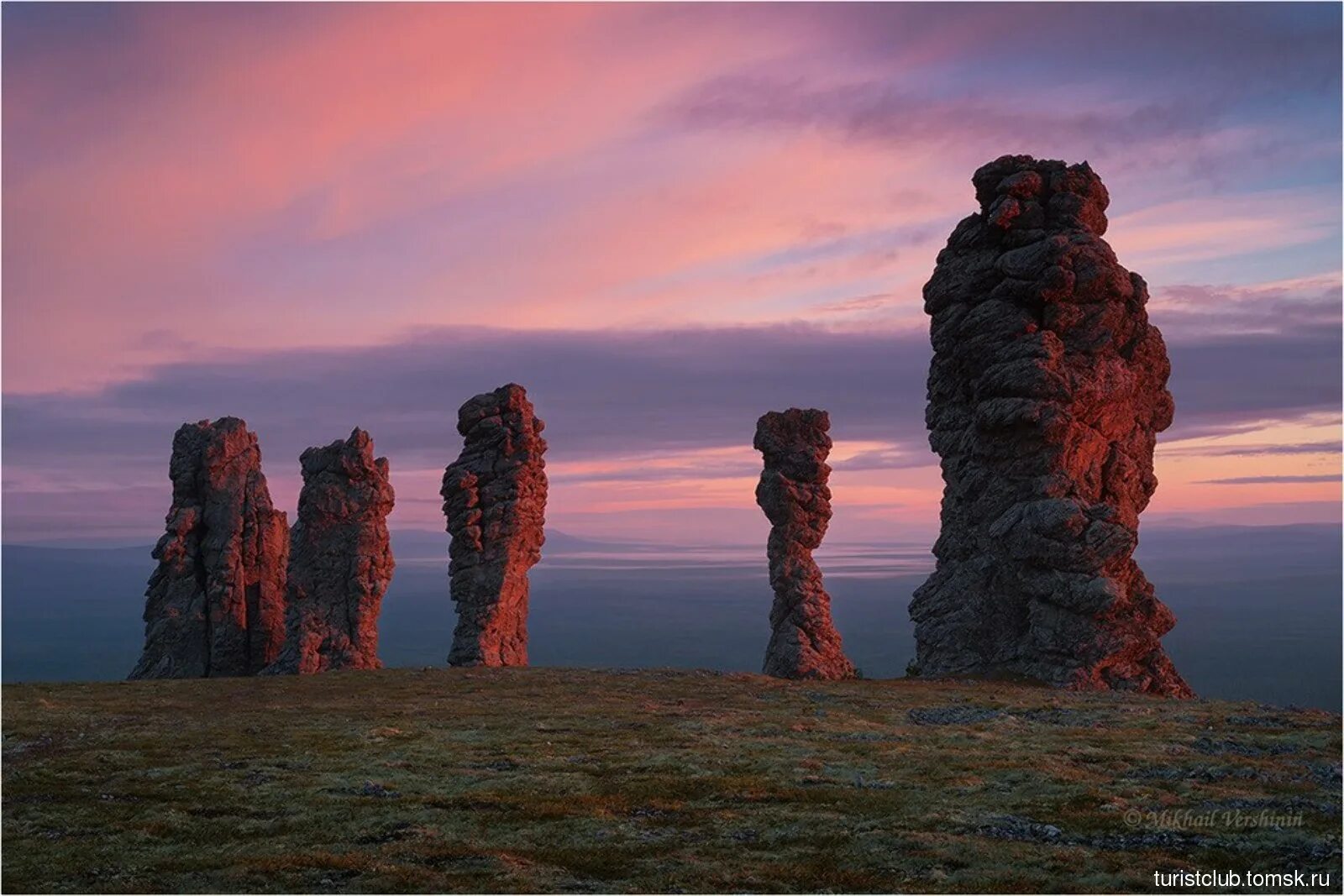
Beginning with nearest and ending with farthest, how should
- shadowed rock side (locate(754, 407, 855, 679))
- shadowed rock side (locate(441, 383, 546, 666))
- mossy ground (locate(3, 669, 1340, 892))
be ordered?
mossy ground (locate(3, 669, 1340, 892)), shadowed rock side (locate(754, 407, 855, 679)), shadowed rock side (locate(441, 383, 546, 666))

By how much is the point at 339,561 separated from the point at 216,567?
12.9 m

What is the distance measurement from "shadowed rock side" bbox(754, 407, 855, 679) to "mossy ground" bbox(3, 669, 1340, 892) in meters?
30.5

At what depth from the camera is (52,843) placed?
108 feet

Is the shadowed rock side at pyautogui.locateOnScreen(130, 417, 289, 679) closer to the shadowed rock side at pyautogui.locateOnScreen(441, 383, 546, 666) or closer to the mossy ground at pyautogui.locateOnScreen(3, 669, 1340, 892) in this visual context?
the shadowed rock side at pyautogui.locateOnScreen(441, 383, 546, 666)

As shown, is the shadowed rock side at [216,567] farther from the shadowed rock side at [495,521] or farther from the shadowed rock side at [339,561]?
the shadowed rock side at [495,521]

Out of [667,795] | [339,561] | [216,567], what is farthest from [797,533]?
[667,795]

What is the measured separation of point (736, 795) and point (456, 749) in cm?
1463

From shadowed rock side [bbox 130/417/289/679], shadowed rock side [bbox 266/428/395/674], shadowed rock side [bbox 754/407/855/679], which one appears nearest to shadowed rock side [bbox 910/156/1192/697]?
shadowed rock side [bbox 754/407/855/679]

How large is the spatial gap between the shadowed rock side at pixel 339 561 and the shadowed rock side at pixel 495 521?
22.0ft

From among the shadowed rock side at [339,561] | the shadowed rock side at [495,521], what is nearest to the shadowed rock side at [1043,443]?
the shadowed rock side at [495,521]

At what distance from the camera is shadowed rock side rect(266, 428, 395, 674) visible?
10300 cm

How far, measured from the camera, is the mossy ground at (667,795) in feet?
95.7

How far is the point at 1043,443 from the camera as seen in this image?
78.6 meters

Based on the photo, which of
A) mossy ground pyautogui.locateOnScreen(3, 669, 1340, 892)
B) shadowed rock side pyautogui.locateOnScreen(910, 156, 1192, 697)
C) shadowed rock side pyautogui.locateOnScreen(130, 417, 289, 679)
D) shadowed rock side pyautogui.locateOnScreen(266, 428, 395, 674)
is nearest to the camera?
mossy ground pyautogui.locateOnScreen(3, 669, 1340, 892)
